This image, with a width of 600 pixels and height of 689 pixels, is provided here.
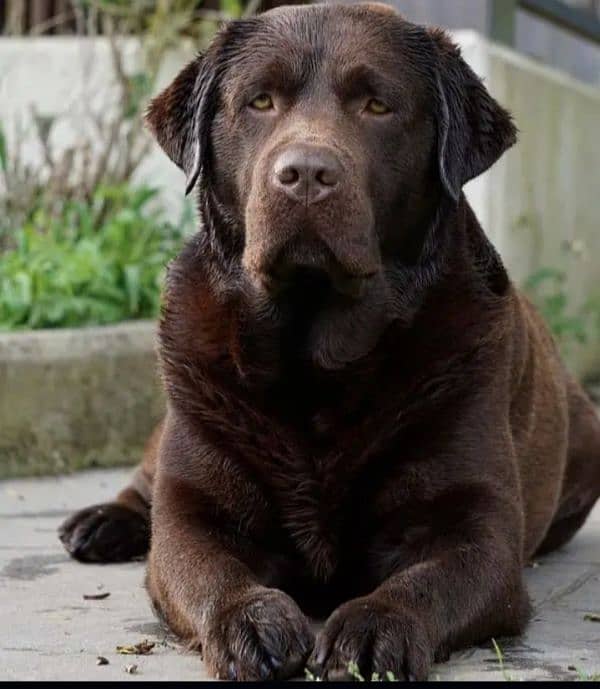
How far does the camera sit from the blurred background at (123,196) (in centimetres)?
627

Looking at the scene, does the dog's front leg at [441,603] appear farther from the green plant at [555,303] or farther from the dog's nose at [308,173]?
the green plant at [555,303]

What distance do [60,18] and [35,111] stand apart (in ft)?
1.97

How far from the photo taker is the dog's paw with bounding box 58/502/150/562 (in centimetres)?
455

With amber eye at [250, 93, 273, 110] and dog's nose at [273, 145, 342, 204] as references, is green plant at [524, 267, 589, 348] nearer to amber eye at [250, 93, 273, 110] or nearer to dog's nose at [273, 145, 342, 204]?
amber eye at [250, 93, 273, 110]

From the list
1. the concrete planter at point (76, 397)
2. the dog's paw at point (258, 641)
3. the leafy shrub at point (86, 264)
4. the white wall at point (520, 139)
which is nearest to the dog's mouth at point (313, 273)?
the dog's paw at point (258, 641)

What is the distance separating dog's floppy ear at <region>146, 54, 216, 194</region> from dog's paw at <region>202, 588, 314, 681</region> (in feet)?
3.82

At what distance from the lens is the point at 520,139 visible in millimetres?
8250

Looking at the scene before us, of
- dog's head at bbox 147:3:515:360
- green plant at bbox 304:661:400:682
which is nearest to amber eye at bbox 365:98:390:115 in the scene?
dog's head at bbox 147:3:515:360

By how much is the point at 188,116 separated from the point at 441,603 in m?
1.48

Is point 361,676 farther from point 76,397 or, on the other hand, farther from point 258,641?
point 76,397

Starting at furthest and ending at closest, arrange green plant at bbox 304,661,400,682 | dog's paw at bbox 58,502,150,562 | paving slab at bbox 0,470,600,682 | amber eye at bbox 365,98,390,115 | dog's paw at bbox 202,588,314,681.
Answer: dog's paw at bbox 58,502,150,562 < amber eye at bbox 365,98,390,115 < paving slab at bbox 0,470,600,682 < dog's paw at bbox 202,588,314,681 < green plant at bbox 304,661,400,682

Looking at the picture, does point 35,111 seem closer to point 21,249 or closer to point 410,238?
point 21,249

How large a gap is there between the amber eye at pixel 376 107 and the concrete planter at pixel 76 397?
2.58 metres

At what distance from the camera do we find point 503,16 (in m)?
8.09
